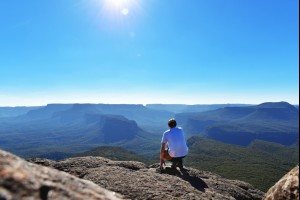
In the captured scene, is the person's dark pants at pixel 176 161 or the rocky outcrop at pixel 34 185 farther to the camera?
the person's dark pants at pixel 176 161

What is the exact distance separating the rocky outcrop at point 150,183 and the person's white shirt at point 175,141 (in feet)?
3.77

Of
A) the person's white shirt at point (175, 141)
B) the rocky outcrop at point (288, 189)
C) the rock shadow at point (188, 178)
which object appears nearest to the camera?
the rocky outcrop at point (288, 189)

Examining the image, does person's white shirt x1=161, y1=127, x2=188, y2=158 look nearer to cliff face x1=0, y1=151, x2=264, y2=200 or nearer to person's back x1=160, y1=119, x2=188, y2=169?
person's back x1=160, y1=119, x2=188, y2=169

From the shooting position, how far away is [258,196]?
1692 centimetres

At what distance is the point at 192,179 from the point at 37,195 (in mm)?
11721

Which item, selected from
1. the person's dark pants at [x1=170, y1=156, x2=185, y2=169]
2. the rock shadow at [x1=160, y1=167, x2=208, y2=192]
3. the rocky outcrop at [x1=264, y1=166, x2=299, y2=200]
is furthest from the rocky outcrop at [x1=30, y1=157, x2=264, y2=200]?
the rocky outcrop at [x1=264, y1=166, x2=299, y2=200]

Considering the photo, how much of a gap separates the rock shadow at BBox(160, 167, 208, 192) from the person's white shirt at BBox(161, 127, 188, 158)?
0.99 m

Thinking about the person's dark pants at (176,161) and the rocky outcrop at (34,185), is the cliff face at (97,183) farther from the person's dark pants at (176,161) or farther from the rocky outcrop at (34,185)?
the person's dark pants at (176,161)

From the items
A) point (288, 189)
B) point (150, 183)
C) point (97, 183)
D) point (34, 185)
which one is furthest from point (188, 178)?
point (34, 185)

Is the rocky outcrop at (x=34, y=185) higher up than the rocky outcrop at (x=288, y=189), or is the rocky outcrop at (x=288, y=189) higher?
the rocky outcrop at (x=34, y=185)

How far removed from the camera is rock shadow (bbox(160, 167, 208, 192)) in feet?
46.0

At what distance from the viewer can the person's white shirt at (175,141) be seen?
1634 centimetres

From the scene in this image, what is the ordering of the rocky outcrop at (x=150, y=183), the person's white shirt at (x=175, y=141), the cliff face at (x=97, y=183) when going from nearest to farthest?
the cliff face at (x=97, y=183), the rocky outcrop at (x=150, y=183), the person's white shirt at (x=175, y=141)

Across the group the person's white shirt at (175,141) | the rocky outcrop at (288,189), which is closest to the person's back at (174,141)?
the person's white shirt at (175,141)
